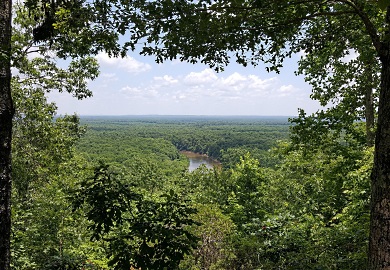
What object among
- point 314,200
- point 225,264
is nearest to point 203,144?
point 314,200

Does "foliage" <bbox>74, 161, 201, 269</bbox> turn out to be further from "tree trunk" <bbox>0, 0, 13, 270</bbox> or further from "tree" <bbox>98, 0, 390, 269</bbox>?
"tree" <bbox>98, 0, 390, 269</bbox>

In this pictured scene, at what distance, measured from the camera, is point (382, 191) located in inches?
97.9

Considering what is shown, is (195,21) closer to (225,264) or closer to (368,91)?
(225,264)

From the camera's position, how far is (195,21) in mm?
2729

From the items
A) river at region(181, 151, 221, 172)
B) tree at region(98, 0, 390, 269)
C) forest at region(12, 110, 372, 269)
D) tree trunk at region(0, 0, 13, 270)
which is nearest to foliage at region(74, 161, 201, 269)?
forest at region(12, 110, 372, 269)

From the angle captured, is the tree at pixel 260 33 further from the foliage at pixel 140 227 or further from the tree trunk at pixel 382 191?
the foliage at pixel 140 227

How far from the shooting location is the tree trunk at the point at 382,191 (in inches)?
96.3

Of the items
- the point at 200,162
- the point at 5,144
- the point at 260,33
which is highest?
the point at 260,33

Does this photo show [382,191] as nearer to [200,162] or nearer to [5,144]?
[5,144]

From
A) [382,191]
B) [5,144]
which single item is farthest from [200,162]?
[382,191]

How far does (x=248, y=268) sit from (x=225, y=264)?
0.55 m

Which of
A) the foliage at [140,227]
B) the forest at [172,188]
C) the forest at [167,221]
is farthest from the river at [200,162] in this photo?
the foliage at [140,227]

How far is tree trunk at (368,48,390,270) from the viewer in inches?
96.3

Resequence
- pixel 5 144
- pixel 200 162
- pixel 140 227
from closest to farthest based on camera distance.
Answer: pixel 5 144
pixel 140 227
pixel 200 162
